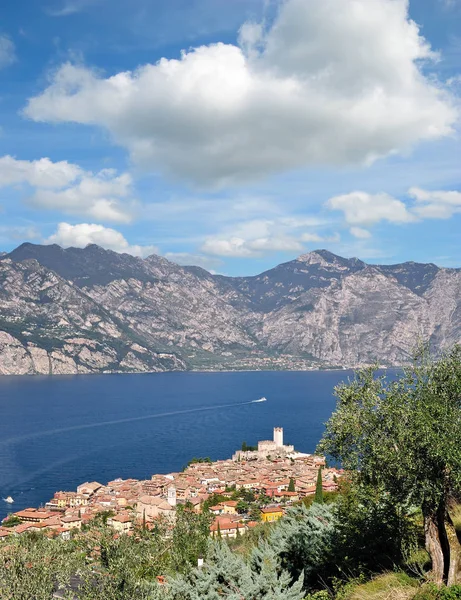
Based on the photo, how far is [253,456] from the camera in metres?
118

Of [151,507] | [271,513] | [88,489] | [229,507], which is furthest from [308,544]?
[88,489]

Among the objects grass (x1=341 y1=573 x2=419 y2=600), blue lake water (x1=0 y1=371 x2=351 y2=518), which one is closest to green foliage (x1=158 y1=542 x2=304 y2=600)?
grass (x1=341 y1=573 x2=419 y2=600)

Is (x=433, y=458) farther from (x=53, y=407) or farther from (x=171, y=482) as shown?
(x=53, y=407)

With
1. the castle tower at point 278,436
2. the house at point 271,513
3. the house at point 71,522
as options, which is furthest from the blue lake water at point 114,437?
the house at point 271,513

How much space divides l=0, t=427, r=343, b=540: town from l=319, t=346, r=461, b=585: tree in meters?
44.7

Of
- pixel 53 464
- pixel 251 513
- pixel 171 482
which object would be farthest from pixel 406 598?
pixel 53 464

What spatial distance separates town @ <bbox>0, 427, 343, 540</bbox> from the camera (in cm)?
6462

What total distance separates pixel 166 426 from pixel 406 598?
5800 inches

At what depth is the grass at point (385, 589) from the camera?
13.6m

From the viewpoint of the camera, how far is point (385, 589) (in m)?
14.5

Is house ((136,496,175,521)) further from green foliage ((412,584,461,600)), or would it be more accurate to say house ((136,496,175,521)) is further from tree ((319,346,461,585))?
green foliage ((412,584,461,600))

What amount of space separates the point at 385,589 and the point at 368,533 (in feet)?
12.7

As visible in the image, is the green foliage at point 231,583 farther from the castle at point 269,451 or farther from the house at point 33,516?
Result: the castle at point 269,451

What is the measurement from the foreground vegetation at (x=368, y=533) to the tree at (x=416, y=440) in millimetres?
33
